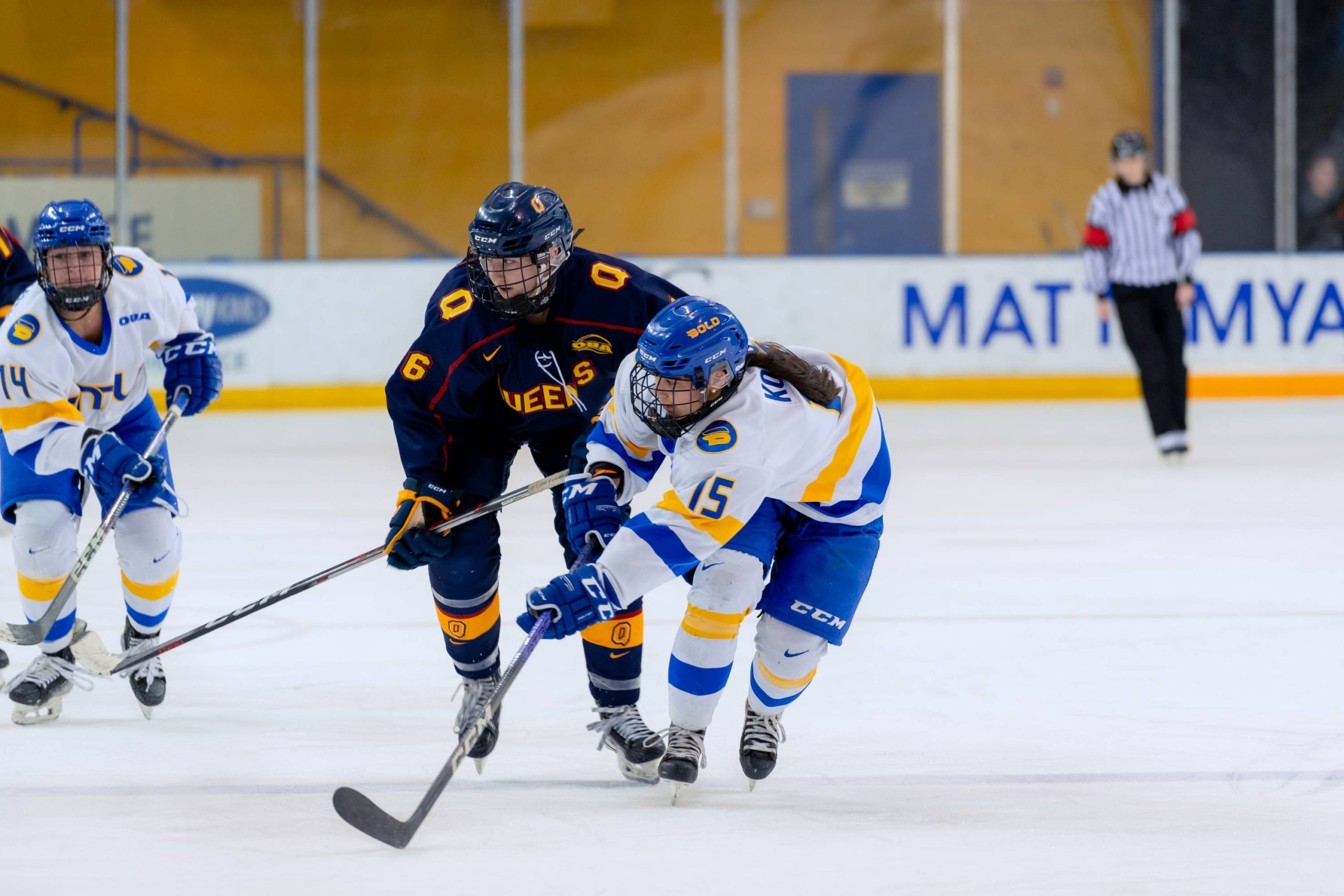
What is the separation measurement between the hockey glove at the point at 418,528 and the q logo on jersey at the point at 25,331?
0.81m

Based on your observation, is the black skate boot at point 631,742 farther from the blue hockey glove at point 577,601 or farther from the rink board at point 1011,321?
the rink board at point 1011,321

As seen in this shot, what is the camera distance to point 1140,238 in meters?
7.22

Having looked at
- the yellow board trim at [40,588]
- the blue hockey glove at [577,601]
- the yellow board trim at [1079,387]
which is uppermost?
the yellow board trim at [1079,387]

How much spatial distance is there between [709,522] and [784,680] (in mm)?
390

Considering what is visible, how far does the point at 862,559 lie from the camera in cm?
271

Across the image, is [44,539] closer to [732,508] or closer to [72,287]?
[72,287]

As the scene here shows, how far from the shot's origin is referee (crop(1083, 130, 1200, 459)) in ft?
23.4

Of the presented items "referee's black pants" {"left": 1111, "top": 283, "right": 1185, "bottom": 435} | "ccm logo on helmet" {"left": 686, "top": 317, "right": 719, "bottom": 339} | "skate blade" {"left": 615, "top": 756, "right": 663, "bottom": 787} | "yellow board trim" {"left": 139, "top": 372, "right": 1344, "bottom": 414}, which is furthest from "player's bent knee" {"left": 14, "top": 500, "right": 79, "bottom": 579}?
"yellow board trim" {"left": 139, "top": 372, "right": 1344, "bottom": 414}

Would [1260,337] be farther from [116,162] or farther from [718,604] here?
[718,604]

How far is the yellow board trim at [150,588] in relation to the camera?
3.33 m

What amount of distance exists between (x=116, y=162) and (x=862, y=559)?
811cm

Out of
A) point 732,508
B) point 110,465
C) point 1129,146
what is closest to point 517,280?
point 732,508

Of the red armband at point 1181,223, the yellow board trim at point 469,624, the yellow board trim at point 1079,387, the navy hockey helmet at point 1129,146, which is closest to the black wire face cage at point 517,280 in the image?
the yellow board trim at point 469,624

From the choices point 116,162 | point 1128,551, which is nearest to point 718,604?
point 1128,551
